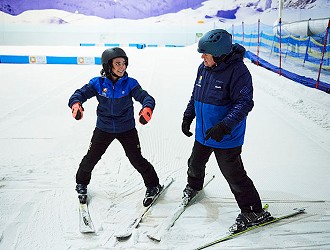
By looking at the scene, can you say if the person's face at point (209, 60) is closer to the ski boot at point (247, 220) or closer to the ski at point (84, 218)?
the ski boot at point (247, 220)

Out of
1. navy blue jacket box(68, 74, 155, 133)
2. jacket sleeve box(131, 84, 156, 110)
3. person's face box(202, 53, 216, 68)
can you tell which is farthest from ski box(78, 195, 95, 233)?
person's face box(202, 53, 216, 68)

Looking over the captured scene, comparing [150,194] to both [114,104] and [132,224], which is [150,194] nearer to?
[132,224]

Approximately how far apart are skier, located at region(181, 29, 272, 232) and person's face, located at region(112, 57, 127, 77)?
45 centimetres

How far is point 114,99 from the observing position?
178 cm

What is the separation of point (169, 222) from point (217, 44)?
3.52ft

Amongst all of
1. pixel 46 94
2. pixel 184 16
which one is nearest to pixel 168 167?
pixel 46 94

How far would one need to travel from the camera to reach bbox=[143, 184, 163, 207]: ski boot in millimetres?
1988

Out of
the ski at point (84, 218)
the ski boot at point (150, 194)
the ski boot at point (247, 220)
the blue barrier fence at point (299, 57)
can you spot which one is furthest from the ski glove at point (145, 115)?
the blue barrier fence at point (299, 57)

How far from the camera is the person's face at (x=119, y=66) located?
1.73 metres

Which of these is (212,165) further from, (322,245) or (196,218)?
(322,245)

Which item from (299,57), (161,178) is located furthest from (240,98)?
(299,57)

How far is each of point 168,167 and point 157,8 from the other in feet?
52.8

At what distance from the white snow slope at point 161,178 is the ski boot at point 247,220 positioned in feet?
0.17

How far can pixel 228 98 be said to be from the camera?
1598mm
